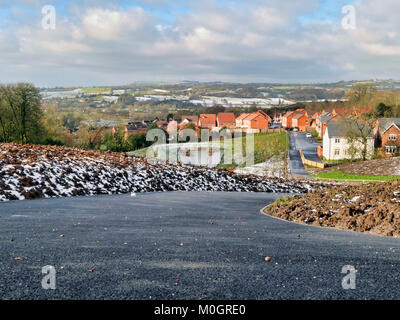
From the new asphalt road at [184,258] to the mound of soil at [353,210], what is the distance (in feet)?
1.74

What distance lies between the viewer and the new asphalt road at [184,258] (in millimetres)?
3580

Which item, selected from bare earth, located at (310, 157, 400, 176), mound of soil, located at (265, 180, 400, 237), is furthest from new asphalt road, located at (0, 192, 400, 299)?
bare earth, located at (310, 157, 400, 176)

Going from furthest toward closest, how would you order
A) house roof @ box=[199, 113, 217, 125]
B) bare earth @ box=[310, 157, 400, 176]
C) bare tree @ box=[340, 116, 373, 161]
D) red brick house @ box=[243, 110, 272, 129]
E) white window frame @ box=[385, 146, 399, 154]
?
house roof @ box=[199, 113, 217, 125] → red brick house @ box=[243, 110, 272, 129] → white window frame @ box=[385, 146, 399, 154] → bare tree @ box=[340, 116, 373, 161] → bare earth @ box=[310, 157, 400, 176]

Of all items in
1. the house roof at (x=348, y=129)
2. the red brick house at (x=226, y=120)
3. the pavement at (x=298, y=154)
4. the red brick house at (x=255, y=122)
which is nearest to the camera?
the pavement at (x=298, y=154)

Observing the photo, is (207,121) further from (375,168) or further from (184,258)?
(184,258)

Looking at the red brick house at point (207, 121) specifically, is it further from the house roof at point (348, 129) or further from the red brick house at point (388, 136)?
the red brick house at point (388, 136)

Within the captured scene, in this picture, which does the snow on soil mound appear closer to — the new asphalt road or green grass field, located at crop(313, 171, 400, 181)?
the new asphalt road

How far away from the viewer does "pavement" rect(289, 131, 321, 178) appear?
38.7 meters

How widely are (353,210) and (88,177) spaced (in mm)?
9351

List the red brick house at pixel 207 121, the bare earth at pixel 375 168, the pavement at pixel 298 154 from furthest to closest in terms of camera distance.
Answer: the red brick house at pixel 207 121 → the pavement at pixel 298 154 → the bare earth at pixel 375 168

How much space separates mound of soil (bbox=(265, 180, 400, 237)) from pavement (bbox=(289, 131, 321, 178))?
25.3m

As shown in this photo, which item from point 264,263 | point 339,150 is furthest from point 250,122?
point 264,263

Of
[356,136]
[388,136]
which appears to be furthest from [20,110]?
[388,136]

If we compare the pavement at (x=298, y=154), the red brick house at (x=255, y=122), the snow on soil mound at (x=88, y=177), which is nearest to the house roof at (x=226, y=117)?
the red brick house at (x=255, y=122)
